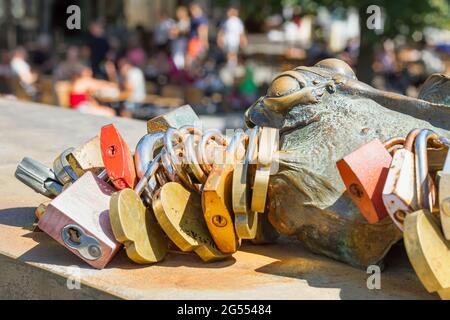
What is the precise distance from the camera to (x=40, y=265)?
6.30 ft

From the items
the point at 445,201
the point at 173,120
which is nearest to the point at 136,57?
the point at 173,120

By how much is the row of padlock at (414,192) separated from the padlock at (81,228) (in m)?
0.59

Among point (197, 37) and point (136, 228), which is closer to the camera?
point (136, 228)

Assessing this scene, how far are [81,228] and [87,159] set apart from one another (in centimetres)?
37

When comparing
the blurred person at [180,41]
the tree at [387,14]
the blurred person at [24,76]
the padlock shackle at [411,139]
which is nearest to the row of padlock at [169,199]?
the padlock shackle at [411,139]

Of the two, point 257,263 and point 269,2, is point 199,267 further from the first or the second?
point 269,2

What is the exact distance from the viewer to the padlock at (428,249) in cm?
158

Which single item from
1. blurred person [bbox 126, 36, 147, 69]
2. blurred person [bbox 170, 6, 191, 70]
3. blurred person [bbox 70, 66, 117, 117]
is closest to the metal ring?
blurred person [bbox 70, 66, 117, 117]

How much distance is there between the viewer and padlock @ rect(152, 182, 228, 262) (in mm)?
1890

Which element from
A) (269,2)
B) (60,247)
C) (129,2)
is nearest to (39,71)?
(269,2)

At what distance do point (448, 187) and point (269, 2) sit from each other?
8.93 metres

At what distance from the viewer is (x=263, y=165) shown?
6.14 feet

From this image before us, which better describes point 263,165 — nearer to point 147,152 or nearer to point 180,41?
point 147,152

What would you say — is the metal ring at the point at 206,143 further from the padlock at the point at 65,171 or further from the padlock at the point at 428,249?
the padlock at the point at 428,249
